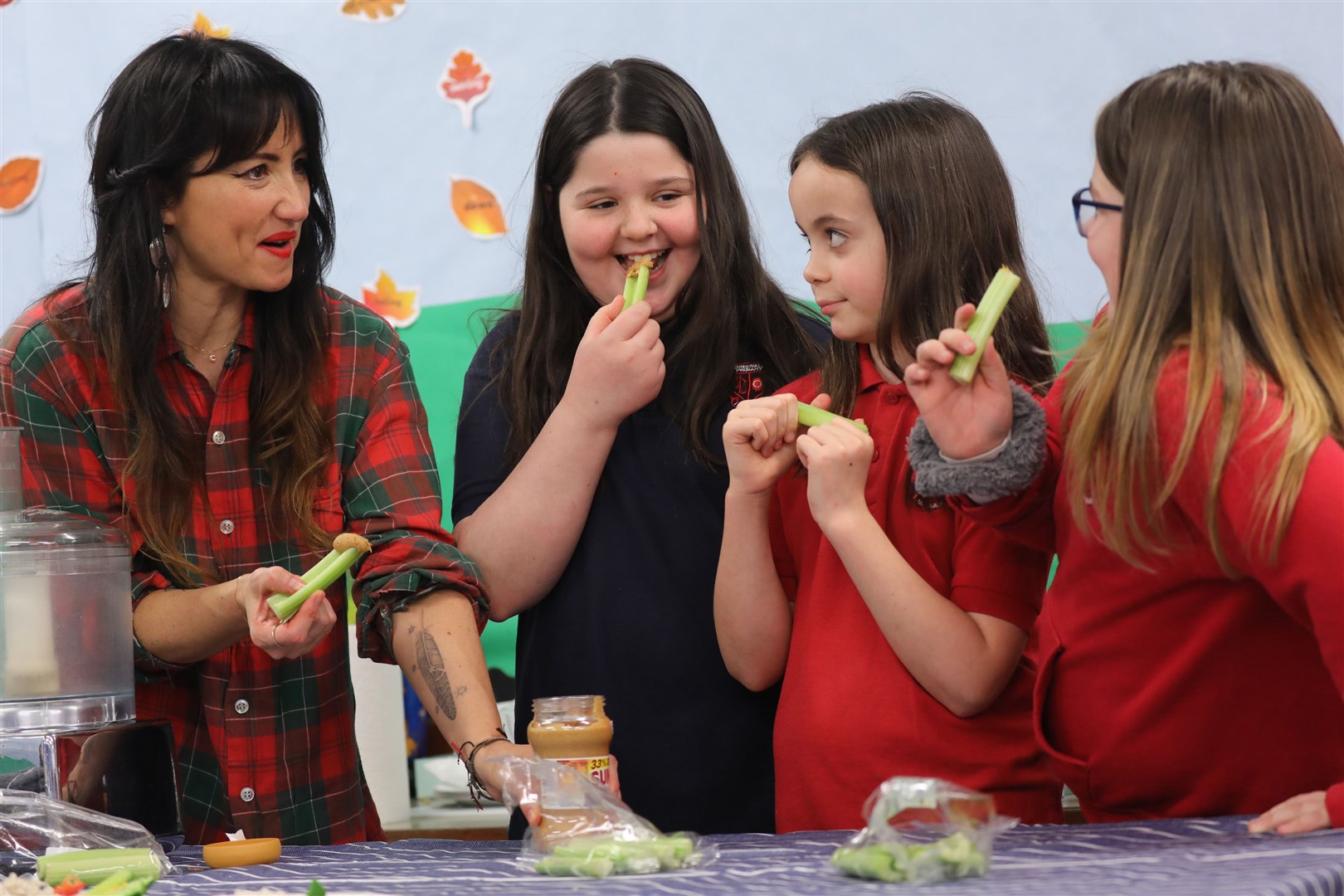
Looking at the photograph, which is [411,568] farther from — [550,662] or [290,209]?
[290,209]

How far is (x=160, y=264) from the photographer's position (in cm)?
166

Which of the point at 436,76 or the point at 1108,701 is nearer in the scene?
the point at 1108,701

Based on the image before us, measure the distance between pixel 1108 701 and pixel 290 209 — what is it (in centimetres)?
111

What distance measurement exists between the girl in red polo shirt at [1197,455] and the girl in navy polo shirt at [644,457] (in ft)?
1.40

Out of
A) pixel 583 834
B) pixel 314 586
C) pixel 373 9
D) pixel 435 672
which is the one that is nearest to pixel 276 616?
pixel 314 586

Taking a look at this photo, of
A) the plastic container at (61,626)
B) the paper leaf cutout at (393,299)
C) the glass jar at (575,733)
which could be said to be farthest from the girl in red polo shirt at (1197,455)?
the paper leaf cutout at (393,299)

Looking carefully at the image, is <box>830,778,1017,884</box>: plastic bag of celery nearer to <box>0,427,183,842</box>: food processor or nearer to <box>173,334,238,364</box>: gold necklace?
<box>0,427,183,842</box>: food processor

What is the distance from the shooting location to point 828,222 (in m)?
1.50

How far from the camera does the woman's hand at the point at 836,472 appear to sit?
1365 millimetres

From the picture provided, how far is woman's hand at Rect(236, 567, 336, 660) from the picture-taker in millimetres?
1388

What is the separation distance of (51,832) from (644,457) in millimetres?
784

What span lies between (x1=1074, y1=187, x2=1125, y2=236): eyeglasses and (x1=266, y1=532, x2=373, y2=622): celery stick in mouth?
30.5 inches

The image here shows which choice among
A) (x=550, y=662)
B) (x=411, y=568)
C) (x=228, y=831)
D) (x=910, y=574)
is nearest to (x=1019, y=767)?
(x=910, y=574)

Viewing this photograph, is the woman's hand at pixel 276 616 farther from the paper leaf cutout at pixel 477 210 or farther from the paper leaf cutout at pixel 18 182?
the paper leaf cutout at pixel 18 182
